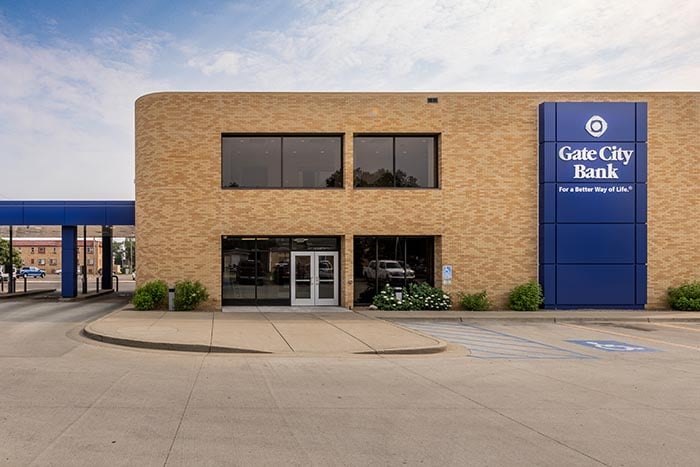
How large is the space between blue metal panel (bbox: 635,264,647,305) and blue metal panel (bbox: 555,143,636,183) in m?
3.35

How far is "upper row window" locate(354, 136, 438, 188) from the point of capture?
20.2 m

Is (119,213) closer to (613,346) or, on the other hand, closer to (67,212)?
(67,212)

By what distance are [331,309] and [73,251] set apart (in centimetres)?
1298

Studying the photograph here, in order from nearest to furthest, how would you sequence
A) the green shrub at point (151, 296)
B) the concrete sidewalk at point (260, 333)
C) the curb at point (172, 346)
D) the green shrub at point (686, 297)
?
the curb at point (172, 346)
the concrete sidewalk at point (260, 333)
the green shrub at point (151, 296)
the green shrub at point (686, 297)

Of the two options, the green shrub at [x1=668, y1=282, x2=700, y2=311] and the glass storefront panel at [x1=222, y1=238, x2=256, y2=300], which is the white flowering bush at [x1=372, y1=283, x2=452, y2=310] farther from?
the green shrub at [x1=668, y1=282, x2=700, y2=311]

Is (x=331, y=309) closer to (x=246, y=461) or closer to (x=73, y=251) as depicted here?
(x=73, y=251)

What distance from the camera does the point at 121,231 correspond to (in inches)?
1271

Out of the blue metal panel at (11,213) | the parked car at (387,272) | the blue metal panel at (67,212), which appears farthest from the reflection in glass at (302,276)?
the blue metal panel at (11,213)

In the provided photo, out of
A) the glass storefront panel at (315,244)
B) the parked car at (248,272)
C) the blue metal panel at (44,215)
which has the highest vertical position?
the blue metal panel at (44,215)

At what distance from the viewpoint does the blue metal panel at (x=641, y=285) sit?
2006cm

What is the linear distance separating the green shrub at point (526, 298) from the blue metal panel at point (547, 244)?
1.08 metres

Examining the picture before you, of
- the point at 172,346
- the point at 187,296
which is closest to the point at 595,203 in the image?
the point at 187,296

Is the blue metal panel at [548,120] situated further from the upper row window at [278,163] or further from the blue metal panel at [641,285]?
the upper row window at [278,163]

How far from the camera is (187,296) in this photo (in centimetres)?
1877
